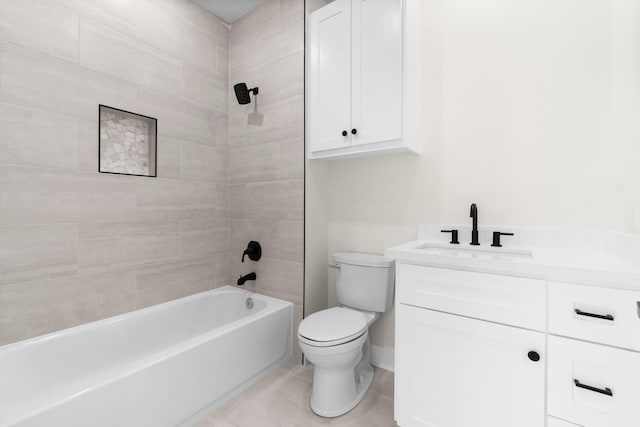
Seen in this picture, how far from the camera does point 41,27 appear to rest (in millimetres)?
1479

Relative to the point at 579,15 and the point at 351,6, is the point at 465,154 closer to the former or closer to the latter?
the point at 579,15

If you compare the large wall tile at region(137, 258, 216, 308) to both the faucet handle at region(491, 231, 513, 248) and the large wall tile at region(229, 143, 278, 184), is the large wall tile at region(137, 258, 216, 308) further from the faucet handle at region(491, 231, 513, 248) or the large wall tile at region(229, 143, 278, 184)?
A: the faucet handle at region(491, 231, 513, 248)

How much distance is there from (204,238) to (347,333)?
1334 mm

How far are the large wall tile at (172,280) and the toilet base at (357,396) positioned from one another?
115 centimetres

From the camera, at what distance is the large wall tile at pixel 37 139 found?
1.39m

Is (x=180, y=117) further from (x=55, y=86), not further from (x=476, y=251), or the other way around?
(x=476, y=251)

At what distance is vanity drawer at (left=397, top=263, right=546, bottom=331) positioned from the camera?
3.38ft

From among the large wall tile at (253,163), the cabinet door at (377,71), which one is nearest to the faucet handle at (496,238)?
the cabinet door at (377,71)

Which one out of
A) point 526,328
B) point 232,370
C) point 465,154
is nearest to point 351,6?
point 465,154

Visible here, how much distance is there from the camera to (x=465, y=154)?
1.68 m

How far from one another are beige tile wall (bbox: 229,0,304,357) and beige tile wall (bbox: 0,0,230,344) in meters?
0.10

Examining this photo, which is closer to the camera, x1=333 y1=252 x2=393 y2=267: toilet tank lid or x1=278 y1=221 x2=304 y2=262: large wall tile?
x1=333 y1=252 x2=393 y2=267: toilet tank lid

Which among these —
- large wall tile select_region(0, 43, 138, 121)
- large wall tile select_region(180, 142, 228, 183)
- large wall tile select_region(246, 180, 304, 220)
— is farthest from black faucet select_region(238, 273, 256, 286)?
large wall tile select_region(0, 43, 138, 121)

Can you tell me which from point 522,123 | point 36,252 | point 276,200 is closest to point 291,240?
point 276,200
